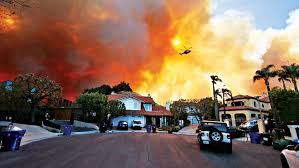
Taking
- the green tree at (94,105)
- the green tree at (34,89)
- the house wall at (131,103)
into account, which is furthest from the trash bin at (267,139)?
the house wall at (131,103)

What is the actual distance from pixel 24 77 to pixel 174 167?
76.9ft

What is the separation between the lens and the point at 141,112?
39625 millimetres

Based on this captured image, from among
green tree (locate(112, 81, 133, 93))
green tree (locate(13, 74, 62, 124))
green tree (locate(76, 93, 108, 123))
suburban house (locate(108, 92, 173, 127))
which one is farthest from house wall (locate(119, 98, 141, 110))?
green tree (locate(112, 81, 133, 93))

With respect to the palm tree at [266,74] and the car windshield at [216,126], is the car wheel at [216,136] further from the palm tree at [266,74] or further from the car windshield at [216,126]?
the palm tree at [266,74]

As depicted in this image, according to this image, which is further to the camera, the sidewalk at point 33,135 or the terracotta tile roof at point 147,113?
the terracotta tile roof at point 147,113

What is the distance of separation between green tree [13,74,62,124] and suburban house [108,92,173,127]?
17.2 m

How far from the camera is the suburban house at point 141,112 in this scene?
128ft

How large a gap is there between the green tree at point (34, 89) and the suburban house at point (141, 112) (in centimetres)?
1724

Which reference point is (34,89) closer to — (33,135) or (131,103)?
(33,135)

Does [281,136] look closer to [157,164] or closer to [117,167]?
[157,164]

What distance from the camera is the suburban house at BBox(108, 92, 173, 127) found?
38.9 meters

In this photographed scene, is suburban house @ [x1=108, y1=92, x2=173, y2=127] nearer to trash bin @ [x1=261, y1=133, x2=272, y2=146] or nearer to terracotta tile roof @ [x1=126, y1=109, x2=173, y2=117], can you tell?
terracotta tile roof @ [x1=126, y1=109, x2=173, y2=117]

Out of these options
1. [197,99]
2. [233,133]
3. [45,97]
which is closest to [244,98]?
[197,99]

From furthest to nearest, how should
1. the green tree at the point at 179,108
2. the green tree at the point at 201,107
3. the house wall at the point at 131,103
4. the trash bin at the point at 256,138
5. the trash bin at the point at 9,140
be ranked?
the house wall at the point at 131,103, the green tree at the point at 179,108, the green tree at the point at 201,107, the trash bin at the point at 256,138, the trash bin at the point at 9,140
